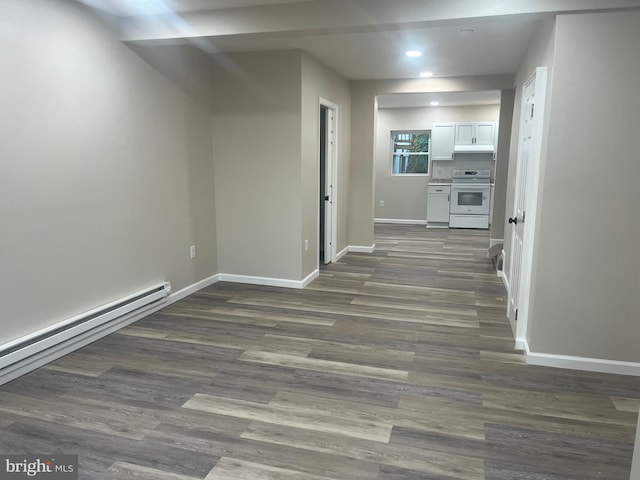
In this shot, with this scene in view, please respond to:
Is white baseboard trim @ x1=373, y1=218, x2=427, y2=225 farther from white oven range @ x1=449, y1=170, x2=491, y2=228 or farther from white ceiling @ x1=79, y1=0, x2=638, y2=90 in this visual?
white ceiling @ x1=79, y1=0, x2=638, y2=90

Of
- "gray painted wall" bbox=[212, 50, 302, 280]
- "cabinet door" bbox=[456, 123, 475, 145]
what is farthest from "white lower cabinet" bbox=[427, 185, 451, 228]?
"gray painted wall" bbox=[212, 50, 302, 280]

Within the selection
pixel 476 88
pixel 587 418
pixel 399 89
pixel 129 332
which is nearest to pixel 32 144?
pixel 129 332

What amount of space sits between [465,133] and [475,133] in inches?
7.8

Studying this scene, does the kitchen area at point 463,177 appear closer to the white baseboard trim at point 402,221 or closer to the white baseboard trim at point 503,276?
the white baseboard trim at point 402,221

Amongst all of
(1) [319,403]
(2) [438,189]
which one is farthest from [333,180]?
(2) [438,189]

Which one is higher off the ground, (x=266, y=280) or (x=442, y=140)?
(x=442, y=140)

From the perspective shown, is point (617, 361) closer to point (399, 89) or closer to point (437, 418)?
point (437, 418)

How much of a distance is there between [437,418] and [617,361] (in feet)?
4.69

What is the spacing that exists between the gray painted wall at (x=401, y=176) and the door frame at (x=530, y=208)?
6527mm

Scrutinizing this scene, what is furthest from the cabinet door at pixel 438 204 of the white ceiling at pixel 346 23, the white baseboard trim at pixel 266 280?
the white baseboard trim at pixel 266 280

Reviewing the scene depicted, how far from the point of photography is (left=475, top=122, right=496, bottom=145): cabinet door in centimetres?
909

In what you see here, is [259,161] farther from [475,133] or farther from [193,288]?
[475,133]

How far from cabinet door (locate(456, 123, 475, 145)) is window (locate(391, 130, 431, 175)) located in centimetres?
71

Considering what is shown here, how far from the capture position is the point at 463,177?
30.5 feet
